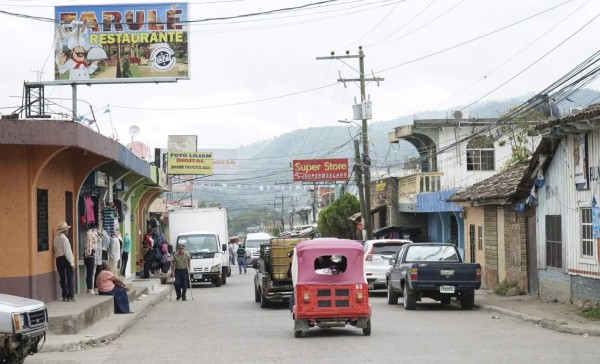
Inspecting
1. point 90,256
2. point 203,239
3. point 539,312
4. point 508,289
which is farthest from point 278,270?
point 203,239

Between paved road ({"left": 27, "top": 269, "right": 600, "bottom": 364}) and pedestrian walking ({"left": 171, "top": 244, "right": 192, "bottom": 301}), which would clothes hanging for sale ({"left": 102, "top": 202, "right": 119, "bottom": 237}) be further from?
paved road ({"left": 27, "top": 269, "right": 600, "bottom": 364})

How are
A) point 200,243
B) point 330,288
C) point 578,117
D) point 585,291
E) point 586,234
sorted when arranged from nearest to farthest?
point 330,288 → point 578,117 → point 585,291 → point 586,234 → point 200,243

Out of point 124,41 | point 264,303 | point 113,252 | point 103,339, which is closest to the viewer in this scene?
point 103,339

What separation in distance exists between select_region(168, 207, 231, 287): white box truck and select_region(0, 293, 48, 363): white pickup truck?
2759cm

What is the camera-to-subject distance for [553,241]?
965 inches

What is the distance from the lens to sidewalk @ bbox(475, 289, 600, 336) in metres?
17.8

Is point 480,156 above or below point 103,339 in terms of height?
above

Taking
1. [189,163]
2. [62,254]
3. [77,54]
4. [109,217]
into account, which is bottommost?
[62,254]

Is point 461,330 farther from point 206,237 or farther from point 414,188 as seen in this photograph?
point 414,188

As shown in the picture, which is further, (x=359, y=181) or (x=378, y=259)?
(x=359, y=181)

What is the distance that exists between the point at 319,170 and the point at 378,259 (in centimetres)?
3446

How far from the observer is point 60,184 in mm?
22844

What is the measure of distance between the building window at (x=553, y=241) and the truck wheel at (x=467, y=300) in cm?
234

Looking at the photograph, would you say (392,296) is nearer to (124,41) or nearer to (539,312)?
(539,312)
